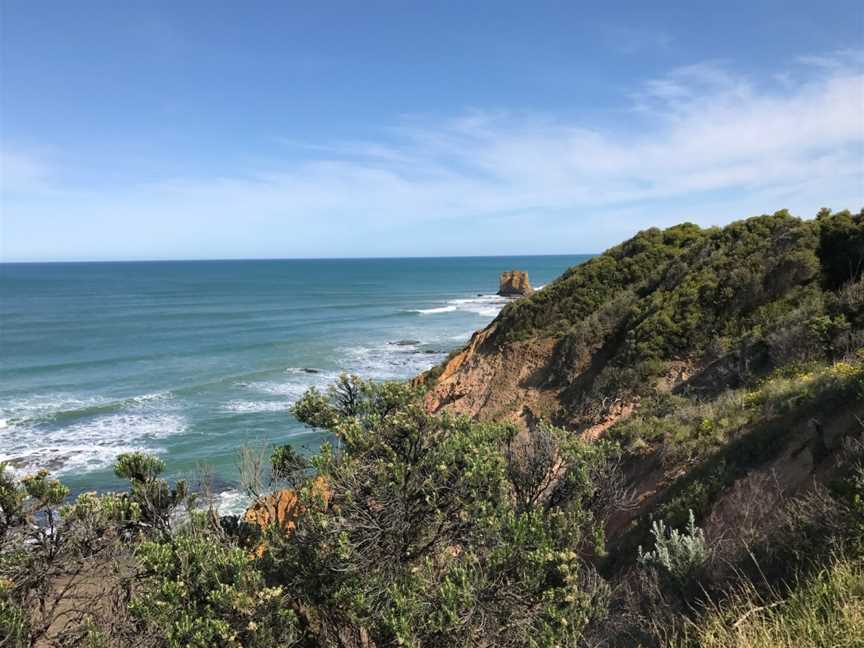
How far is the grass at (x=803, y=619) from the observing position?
13.0 feet

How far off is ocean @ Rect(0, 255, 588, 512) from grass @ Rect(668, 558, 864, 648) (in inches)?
339

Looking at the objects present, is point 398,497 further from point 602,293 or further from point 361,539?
point 602,293

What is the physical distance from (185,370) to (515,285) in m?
73.6

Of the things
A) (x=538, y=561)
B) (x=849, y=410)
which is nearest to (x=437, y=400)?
(x=849, y=410)

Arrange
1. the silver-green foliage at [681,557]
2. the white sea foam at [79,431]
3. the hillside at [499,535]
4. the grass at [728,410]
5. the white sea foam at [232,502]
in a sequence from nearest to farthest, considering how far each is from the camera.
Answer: the hillside at [499,535]
the silver-green foliage at [681,557]
the grass at [728,410]
the white sea foam at [232,502]
the white sea foam at [79,431]

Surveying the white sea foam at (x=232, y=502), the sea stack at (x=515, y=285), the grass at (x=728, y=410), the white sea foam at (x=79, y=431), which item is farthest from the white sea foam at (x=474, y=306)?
the grass at (x=728, y=410)

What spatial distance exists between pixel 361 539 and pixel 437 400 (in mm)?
19425

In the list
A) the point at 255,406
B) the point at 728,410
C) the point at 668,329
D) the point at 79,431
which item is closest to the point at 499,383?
the point at 668,329

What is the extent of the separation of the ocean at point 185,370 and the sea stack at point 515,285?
57.9 feet

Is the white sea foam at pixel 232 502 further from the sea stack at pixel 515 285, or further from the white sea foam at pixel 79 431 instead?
the sea stack at pixel 515 285

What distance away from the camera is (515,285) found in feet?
350

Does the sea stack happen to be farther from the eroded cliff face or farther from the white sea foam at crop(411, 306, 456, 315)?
the eroded cliff face

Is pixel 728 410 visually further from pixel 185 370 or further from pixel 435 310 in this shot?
pixel 435 310

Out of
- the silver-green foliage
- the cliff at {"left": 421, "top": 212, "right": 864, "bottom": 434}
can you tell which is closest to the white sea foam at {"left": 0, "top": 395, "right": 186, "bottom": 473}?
the cliff at {"left": 421, "top": 212, "right": 864, "bottom": 434}
